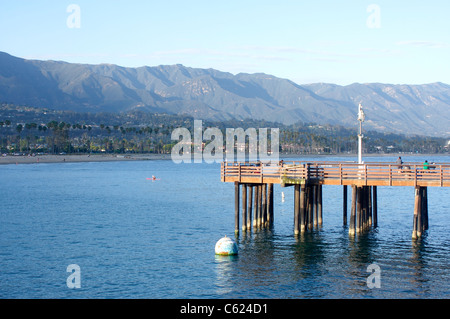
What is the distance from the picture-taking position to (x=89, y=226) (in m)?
55.9

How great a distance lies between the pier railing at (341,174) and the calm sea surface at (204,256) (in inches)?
184

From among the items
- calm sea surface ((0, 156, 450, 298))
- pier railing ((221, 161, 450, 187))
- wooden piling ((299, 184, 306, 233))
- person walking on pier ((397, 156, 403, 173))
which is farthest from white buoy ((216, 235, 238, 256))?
person walking on pier ((397, 156, 403, 173))

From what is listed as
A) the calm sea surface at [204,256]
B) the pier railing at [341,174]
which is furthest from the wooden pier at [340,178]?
the calm sea surface at [204,256]

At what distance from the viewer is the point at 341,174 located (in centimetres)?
4297

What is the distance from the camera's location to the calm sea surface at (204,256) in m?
32.4

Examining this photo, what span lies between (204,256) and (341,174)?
11403 mm

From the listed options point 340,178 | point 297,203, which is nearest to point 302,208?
point 297,203

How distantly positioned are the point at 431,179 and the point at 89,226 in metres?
30.8

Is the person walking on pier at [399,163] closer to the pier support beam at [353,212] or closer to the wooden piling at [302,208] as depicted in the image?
the pier support beam at [353,212]

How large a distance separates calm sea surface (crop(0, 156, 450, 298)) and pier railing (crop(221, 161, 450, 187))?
468 centimetres

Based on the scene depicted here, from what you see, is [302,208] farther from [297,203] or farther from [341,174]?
[341,174]

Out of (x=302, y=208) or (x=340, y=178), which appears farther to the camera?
(x=302, y=208)

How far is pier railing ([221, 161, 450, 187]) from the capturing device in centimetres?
4122
